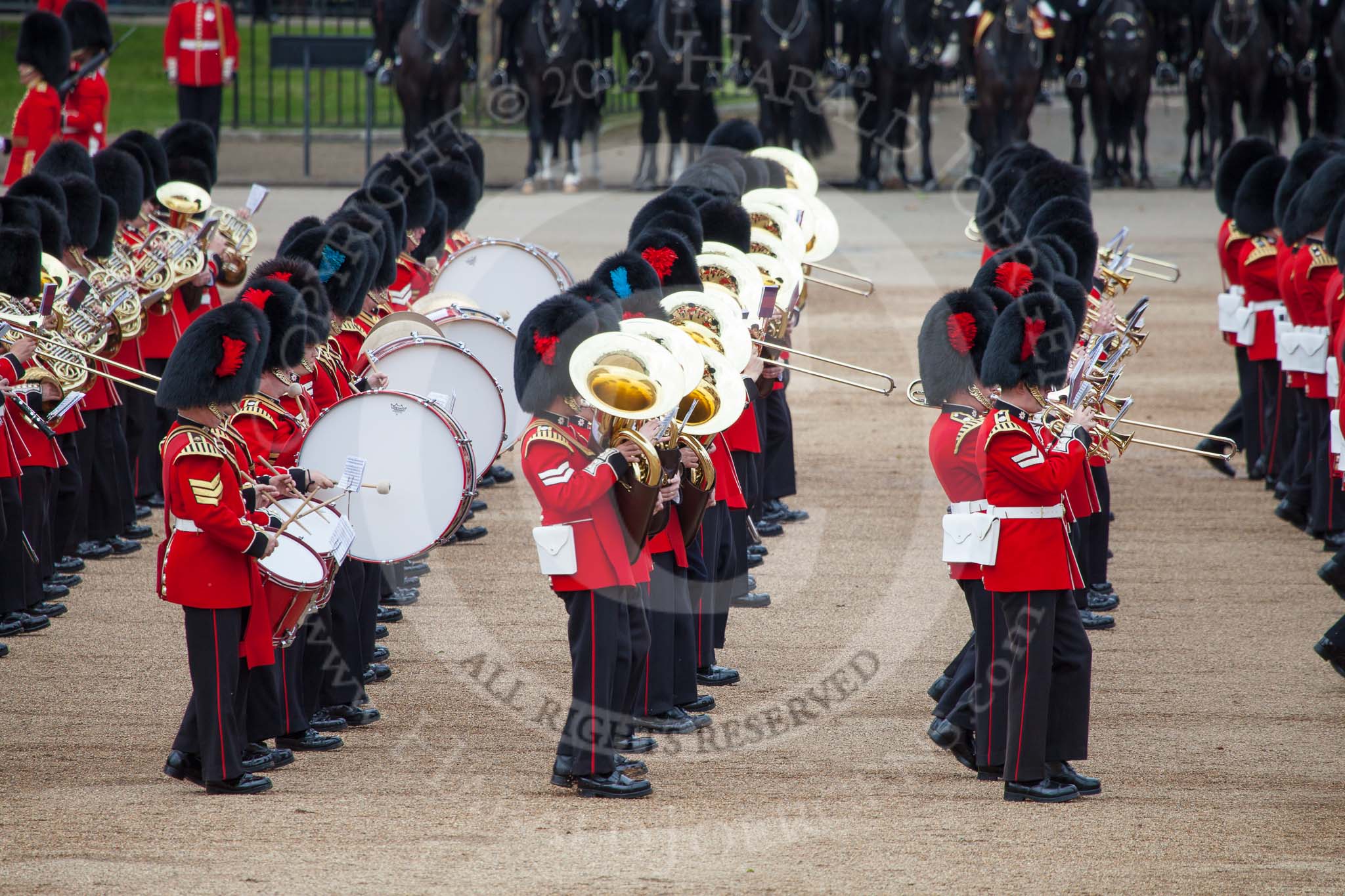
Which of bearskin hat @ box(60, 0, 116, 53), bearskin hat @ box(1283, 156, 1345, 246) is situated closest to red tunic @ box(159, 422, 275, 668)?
bearskin hat @ box(1283, 156, 1345, 246)

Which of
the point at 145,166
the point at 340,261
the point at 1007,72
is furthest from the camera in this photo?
the point at 1007,72

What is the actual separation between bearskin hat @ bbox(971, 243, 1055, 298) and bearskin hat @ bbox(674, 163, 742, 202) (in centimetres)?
182

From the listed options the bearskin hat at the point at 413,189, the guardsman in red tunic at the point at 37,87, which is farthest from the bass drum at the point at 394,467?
the guardsman in red tunic at the point at 37,87

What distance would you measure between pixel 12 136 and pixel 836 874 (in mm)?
7624

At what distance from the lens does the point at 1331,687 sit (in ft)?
19.0

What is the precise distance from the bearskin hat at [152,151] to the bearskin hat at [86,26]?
2.73 meters

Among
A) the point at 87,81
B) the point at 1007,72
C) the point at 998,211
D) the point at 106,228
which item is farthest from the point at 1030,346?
the point at 1007,72

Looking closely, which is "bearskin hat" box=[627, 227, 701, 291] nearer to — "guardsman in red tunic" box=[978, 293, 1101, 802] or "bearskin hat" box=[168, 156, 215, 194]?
"guardsman in red tunic" box=[978, 293, 1101, 802]

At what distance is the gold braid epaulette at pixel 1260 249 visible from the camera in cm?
807

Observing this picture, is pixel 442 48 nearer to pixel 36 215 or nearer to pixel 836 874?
pixel 36 215

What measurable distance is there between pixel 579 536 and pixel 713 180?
3541mm

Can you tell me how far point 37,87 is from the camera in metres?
10.4

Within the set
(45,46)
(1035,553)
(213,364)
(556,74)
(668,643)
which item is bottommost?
(668,643)

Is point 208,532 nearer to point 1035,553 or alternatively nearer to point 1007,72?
point 1035,553
